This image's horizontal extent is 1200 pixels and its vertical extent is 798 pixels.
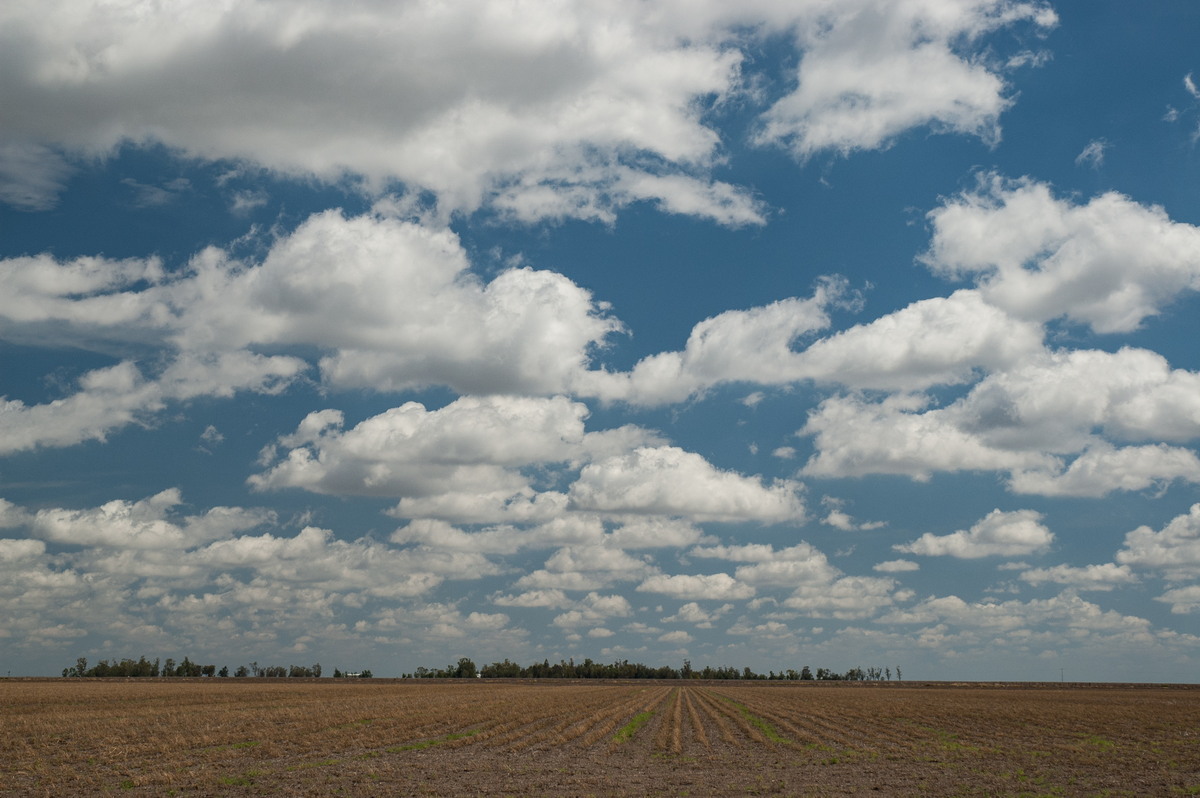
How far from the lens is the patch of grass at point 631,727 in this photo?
42688mm

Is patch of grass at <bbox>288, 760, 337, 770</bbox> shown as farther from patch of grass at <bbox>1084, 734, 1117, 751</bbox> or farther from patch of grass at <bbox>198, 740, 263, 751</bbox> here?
patch of grass at <bbox>1084, 734, 1117, 751</bbox>

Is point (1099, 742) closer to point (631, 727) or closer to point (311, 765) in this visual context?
point (631, 727)

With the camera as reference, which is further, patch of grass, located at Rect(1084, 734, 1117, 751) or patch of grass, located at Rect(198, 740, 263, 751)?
patch of grass, located at Rect(1084, 734, 1117, 751)

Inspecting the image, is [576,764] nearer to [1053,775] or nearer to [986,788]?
[986,788]

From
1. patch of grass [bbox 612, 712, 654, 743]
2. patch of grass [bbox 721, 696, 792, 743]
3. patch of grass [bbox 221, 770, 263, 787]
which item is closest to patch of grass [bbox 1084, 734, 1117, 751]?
patch of grass [bbox 721, 696, 792, 743]

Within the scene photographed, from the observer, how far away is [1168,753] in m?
37.4

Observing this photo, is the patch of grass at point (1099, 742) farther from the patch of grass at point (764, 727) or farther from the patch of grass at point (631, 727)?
the patch of grass at point (631, 727)

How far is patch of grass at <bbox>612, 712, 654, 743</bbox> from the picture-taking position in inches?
1681

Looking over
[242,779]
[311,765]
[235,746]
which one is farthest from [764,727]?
[242,779]

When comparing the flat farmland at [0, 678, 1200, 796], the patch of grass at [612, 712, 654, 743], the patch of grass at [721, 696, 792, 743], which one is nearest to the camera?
the flat farmland at [0, 678, 1200, 796]

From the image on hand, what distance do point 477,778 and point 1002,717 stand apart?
149ft

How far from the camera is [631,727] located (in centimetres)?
5025

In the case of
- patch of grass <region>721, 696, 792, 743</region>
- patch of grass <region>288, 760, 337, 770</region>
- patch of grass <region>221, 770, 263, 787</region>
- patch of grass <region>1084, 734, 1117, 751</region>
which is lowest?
patch of grass <region>721, 696, 792, 743</region>

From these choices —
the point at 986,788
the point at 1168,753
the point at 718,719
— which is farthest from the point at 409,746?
the point at 1168,753
